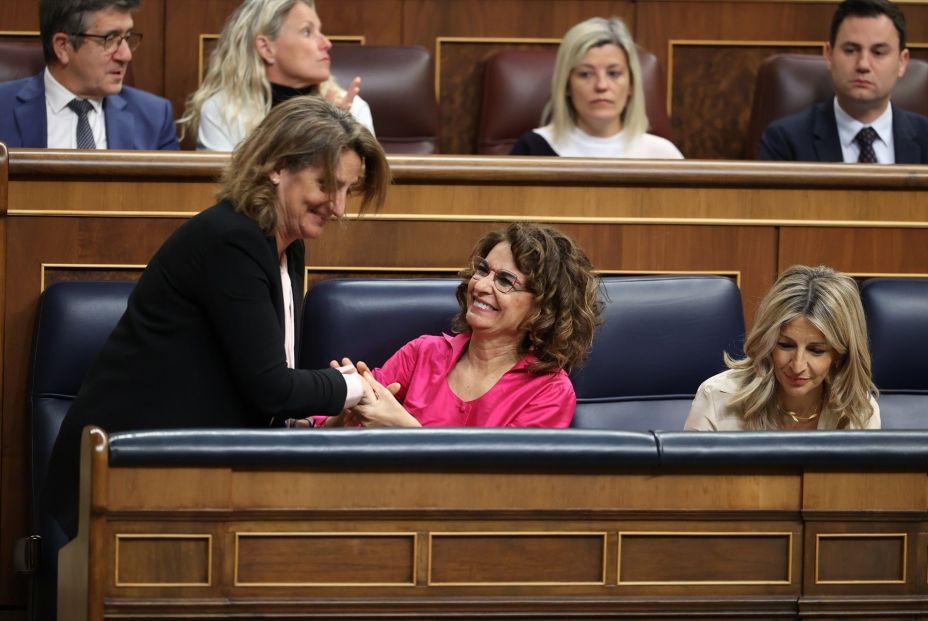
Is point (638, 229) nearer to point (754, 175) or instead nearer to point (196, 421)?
point (754, 175)

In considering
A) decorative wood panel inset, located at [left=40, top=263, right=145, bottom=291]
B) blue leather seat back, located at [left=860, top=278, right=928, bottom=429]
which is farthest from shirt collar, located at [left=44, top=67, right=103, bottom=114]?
blue leather seat back, located at [left=860, top=278, right=928, bottom=429]

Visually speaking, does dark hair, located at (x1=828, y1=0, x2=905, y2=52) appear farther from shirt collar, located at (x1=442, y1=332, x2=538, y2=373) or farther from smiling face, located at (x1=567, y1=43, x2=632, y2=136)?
shirt collar, located at (x1=442, y1=332, x2=538, y2=373)

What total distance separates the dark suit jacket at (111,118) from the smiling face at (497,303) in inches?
28.8

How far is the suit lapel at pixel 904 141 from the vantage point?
7.45 ft

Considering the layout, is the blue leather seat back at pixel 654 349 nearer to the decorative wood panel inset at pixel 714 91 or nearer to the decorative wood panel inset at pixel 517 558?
the decorative wood panel inset at pixel 517 558

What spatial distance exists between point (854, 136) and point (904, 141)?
9cm

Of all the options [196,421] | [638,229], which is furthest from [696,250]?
[196,421]

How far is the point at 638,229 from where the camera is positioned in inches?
70.4

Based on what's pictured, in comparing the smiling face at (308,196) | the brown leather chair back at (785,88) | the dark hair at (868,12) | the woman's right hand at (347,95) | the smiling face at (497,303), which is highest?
the dark hair at (868,12)

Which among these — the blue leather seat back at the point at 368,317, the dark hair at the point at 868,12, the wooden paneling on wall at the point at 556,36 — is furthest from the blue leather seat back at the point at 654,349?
the wooden paneling on wall at the point at 556,36

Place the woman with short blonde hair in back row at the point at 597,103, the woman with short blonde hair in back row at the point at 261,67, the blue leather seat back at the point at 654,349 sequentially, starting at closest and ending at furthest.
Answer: the blue leather seat back at the point at 654,349, the woman with short blonde hair in back row at the point at 261,67, the woman with short blonde hair in back row at the point at 597,103

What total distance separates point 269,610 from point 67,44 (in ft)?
4.03

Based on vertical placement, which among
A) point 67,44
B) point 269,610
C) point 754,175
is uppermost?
point 67,44

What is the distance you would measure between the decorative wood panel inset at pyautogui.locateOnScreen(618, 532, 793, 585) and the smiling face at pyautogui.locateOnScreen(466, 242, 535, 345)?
477 millimetres
